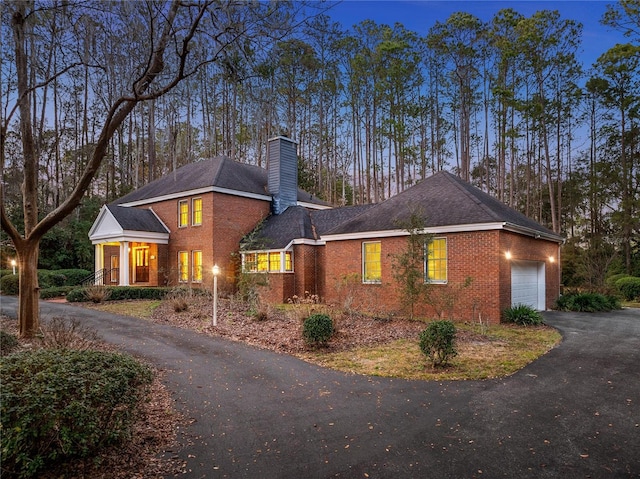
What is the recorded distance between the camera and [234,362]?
761 cm

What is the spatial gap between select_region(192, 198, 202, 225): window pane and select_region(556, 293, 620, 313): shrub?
16.8m

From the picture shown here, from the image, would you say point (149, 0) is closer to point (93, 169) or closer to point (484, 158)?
Result: point (93, 169)

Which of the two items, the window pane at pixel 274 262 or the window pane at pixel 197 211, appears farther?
the window pane at pixel 197 211

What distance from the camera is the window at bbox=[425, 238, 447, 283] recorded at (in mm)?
13385

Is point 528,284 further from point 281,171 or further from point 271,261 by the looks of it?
point 281,171

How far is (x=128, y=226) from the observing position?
2041 cm

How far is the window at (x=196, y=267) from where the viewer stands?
2028 centimetres

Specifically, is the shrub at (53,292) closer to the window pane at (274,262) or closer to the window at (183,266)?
the window at (183,266)

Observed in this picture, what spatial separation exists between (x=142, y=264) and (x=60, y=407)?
21.9 m

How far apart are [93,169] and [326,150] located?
2880 centimetres

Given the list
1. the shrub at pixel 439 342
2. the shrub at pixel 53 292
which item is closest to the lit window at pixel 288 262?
the shrub at pixel 53 292

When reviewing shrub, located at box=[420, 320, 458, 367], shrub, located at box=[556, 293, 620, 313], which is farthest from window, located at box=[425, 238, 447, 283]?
shrub, located at box=[420, 320, 458, 367]

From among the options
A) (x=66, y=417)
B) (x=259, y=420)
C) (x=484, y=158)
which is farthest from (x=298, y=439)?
(x=484, y=158)

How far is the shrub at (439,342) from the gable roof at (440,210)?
5.39m
